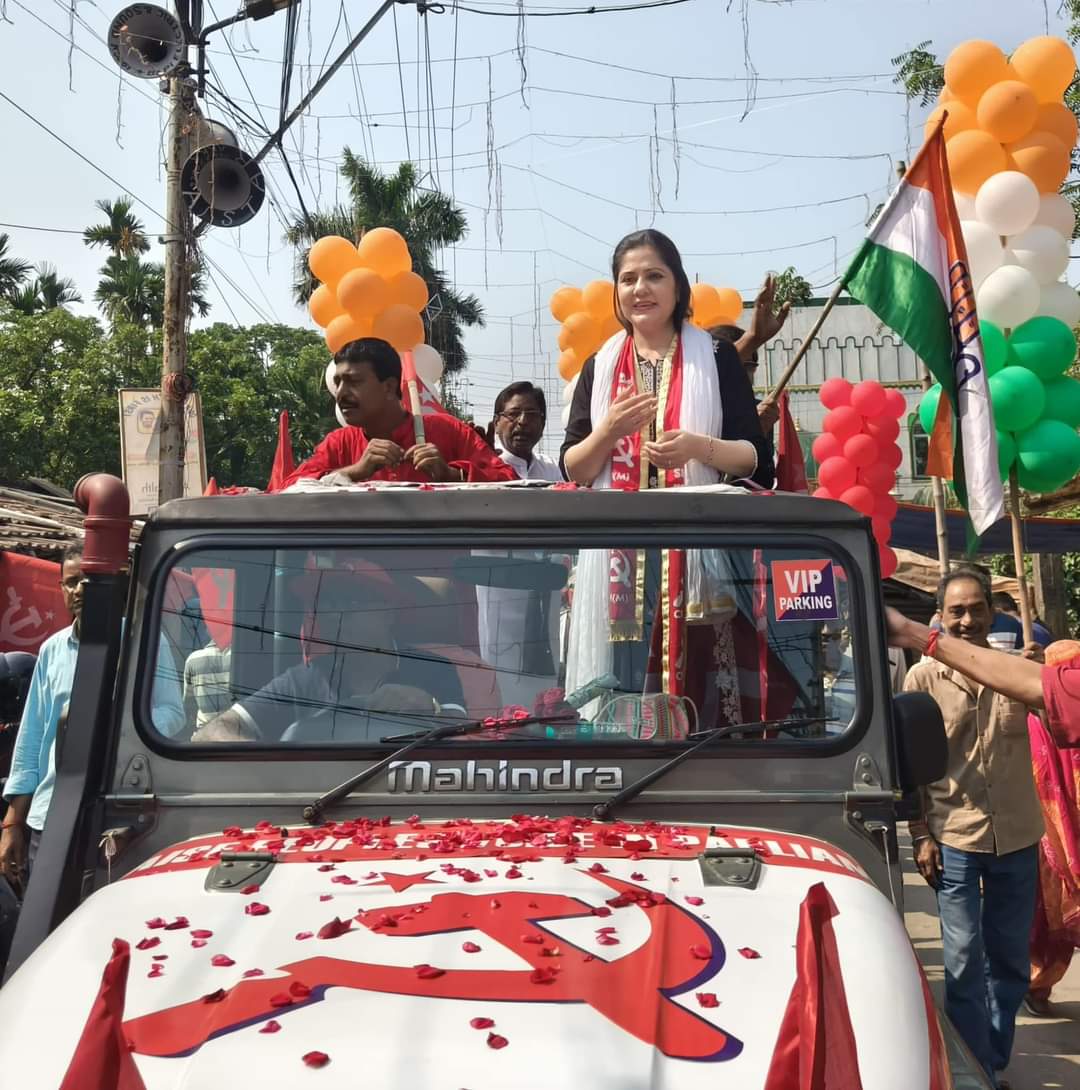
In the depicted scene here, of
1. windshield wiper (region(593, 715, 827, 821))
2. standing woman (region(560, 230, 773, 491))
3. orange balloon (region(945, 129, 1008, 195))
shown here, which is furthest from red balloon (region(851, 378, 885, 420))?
windshield wiper (region(593, 715, 827, 821))

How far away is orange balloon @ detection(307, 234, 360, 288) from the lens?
639cm

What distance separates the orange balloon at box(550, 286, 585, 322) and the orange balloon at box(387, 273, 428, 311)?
167cm

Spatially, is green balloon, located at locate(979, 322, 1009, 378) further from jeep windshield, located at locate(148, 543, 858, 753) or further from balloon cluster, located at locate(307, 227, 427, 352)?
jeep windshield, located at locate(148, 543, 858, 753)

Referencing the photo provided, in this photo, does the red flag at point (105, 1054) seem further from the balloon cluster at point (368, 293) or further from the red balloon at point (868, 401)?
the red balloon at point (868, 401)

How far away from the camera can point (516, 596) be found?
2.89 metres

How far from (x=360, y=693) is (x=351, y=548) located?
34 cm

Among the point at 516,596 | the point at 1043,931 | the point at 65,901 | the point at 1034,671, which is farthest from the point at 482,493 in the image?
the point at 1043,931

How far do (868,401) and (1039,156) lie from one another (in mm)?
3847

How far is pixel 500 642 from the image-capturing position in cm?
285

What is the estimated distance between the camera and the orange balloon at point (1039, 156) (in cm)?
777

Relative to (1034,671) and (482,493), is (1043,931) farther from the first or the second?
(482,493)

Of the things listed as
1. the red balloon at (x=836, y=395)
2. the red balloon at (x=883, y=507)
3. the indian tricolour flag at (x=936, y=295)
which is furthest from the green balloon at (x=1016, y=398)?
the red balloon at (x=836, y=395)

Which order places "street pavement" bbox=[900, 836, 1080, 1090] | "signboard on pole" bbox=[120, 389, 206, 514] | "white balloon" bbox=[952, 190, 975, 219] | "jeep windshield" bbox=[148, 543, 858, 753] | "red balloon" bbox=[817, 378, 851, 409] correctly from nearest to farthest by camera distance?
1. "jeep windshield" bbox=[148, 543, 858, 753]
2. "street pavement" bbox=[900, 836, 1080, 1090]
3. "white balloon" bbox=[952, 190, 975, 219]
4. "red balloon" bbox=[817, 378, 851, 409]
5. "signboard on pole" bbox=[120, 389, 206, 514]

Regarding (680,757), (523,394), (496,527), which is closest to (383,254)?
(523,394)
